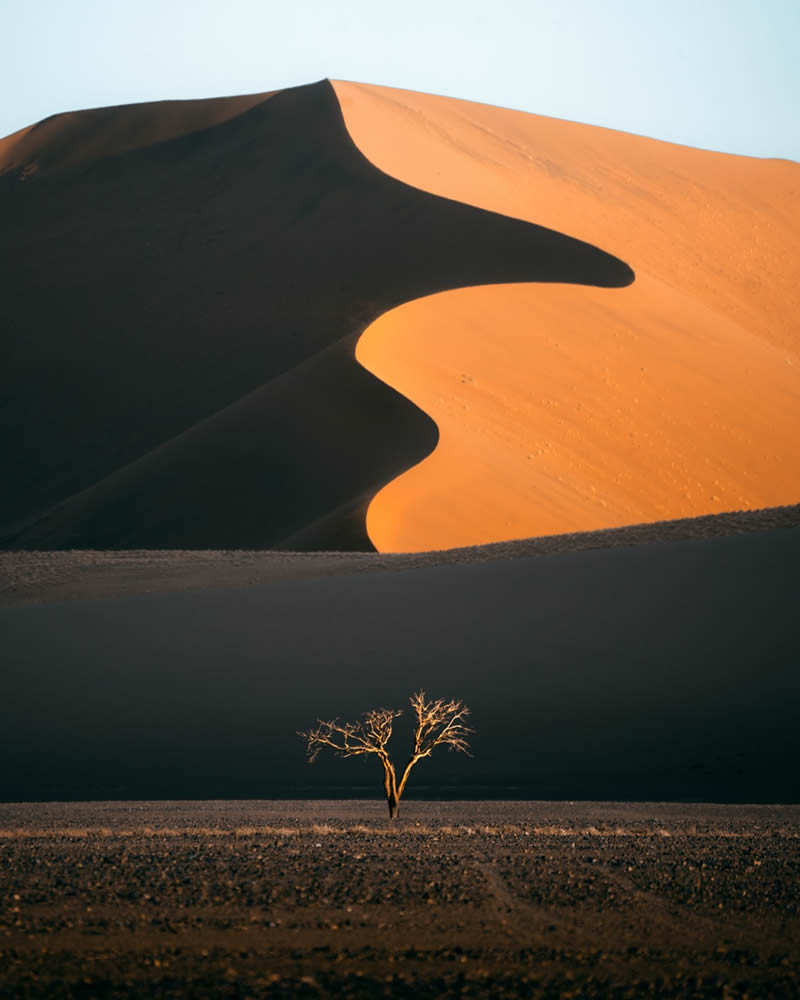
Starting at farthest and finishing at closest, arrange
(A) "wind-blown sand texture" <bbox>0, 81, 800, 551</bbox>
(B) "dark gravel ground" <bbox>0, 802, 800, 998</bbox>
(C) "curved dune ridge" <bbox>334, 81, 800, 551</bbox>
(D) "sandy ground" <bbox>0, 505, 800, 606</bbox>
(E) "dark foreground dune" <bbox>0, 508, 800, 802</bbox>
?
1. (A) "wind-blown sand texture" <bbox>0, 81, 800, 551</bbox>
2. (C) "curved dune ridge" <bbox>334, 81, 800, 551</bbox>
3. (D) "sandy ground" <bbox>0, 505, 800, 606</bbox>
4. (E) "dark foreground dune" <bbox>0, 508, 800, 802</bbox>
5. (B) "dark gravel ground" <bbox>0, 802, 800, 998</bbox>

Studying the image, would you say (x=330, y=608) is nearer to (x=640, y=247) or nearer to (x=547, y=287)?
(x=547, y=287)

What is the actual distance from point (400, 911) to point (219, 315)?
33584 mm

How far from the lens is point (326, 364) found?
3025 cm

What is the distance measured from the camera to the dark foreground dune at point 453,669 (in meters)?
13.2

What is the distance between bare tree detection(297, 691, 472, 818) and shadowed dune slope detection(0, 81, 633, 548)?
8749 millimetres

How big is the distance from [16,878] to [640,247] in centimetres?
4053

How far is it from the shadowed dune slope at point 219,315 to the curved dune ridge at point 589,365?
115cm

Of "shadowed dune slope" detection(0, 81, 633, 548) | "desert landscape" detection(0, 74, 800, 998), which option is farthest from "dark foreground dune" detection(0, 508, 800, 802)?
"shadowed dune slope" detection(0, 81, 633, 548)

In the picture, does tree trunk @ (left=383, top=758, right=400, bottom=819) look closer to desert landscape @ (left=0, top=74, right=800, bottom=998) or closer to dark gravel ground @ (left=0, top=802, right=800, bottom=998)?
desert landscape @ (left=0, top=74, right=800, bottom=998)

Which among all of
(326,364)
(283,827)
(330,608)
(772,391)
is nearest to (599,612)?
(330,608)

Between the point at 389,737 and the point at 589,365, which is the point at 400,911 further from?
the point at 589,365

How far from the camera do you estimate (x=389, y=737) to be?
1344 cm

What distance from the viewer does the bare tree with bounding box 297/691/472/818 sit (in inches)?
420

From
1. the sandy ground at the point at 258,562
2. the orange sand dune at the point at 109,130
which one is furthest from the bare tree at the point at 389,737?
the orange sand dune at the point at 109,130
